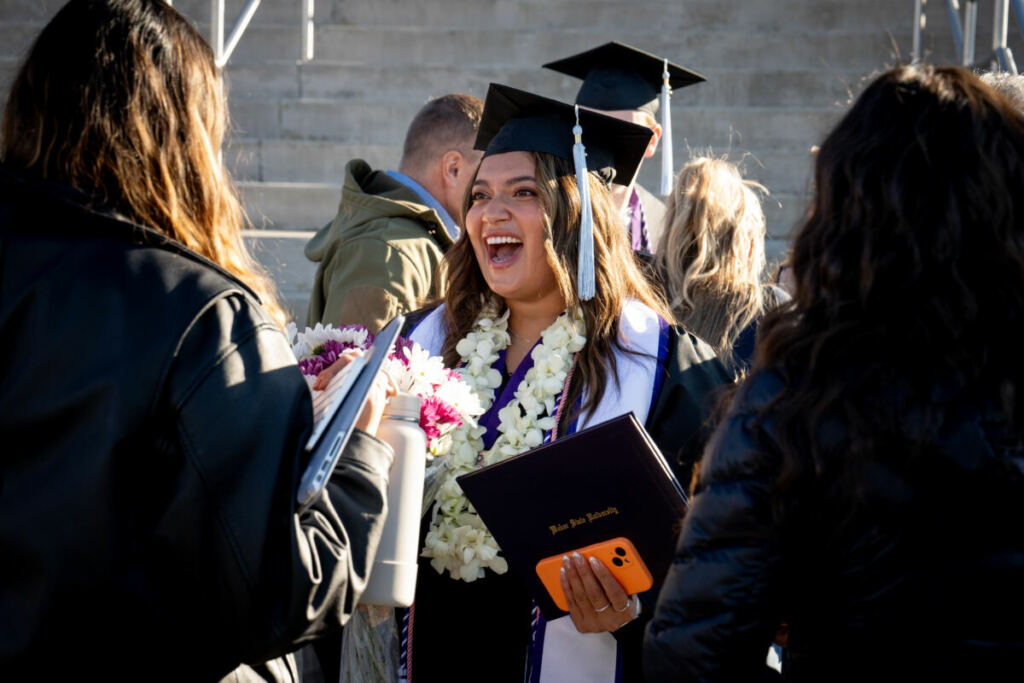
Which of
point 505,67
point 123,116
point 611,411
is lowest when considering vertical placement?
point 611,411

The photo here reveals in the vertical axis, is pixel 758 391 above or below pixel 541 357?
above

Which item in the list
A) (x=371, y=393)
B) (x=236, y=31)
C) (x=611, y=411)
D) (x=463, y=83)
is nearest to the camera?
(x=371, y=393)

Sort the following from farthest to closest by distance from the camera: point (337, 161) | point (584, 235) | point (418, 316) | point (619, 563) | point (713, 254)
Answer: point (337, 161)
point (713, 254)
point (418, 316)
point (584, 235)
point (619, 563)

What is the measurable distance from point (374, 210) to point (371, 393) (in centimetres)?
242

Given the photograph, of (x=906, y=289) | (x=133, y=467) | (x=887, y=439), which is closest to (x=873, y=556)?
(x=887, y=439)

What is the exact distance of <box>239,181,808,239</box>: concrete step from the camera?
21.1 feet

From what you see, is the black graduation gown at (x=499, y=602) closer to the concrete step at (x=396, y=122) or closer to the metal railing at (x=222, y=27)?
the metal railing at (x=222, y=27)

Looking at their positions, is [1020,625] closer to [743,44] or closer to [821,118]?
[821,118]

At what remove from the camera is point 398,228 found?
162 inches

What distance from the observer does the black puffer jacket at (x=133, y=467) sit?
1.47 meters

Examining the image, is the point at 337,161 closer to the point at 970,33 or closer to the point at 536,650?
the point at 970,33

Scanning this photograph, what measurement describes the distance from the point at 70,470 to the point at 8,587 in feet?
0.61

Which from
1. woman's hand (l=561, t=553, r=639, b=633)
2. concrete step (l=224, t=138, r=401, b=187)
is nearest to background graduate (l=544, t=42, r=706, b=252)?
concrete step (l=224, t=138, r=401, b=187)

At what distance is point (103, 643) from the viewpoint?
4.90 ft
